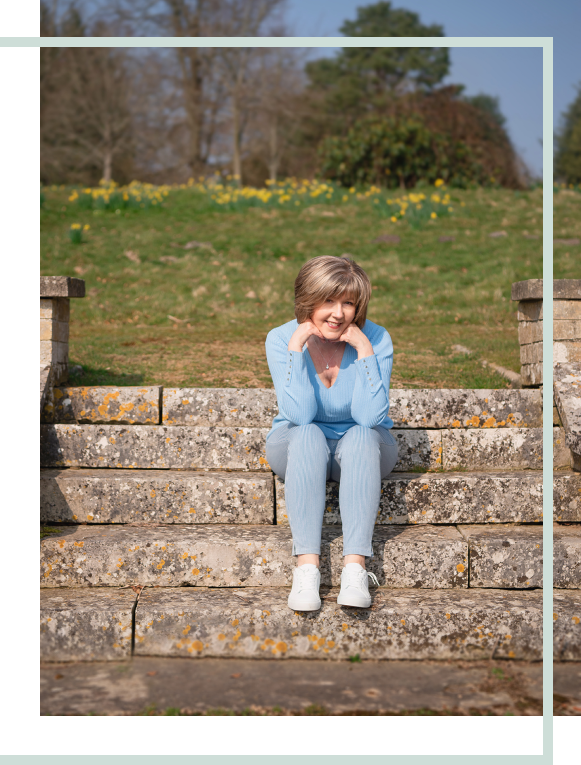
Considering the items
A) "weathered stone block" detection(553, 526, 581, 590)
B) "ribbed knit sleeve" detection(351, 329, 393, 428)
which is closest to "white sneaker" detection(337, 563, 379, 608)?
"ribbed knit sleeve" detection(351, 329, 393, 428)

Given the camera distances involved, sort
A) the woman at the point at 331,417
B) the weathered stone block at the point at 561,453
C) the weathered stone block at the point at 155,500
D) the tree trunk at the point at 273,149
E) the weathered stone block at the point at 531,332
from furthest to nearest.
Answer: the tree trunk at the point at 273,149 < the weathered stone block at the point at 531,332 < the weathered stone block at the point at 561,453 < the weathered stone block at the point at 155,500 < the woman at the point at 331,417

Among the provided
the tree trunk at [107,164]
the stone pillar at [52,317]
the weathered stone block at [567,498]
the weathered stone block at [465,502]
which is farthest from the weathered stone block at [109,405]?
the tree trunk at [107,164]

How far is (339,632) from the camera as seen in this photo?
240cm

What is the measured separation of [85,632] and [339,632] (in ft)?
3.01

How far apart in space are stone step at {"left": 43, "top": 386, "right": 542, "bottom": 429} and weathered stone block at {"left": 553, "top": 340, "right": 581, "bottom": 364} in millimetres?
267

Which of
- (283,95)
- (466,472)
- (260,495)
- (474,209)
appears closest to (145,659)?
(260,495)

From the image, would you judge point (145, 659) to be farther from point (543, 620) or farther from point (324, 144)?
point (324, 144)

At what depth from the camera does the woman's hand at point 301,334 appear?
274 centimetres

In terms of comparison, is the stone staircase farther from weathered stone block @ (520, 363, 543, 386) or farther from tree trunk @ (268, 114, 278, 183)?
tree trunk @ (268, 114, 278, 183)

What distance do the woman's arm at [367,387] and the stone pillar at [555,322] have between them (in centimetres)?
125

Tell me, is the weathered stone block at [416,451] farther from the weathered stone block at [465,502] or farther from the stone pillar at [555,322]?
the stone pillar at [555,322]

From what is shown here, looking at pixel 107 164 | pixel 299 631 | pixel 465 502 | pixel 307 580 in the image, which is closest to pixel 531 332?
pixel 465 502

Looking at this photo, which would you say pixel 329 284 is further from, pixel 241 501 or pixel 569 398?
pixel 569 398

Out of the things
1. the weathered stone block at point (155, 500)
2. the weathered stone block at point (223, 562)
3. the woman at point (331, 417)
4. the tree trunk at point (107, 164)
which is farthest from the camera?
the tree trunk at point (107, 164)
